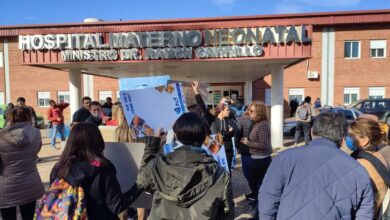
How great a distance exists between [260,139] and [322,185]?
2645mm

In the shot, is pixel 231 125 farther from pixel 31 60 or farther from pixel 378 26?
pixel 378 26

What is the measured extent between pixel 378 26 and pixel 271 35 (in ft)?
58.1

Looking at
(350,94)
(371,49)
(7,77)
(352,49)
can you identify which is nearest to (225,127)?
(350,94)

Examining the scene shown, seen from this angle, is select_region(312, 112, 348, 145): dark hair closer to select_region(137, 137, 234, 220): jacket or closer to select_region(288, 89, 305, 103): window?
select_region(137, 137, 234, 220): jacket

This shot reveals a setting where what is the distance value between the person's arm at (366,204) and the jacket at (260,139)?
2.61 m

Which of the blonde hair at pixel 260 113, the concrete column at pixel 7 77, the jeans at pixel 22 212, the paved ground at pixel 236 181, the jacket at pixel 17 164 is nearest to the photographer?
the jacket at pixel 17 164

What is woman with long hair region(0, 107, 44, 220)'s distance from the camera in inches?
125

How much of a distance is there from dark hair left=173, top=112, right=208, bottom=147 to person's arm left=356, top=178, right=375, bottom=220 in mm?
1113

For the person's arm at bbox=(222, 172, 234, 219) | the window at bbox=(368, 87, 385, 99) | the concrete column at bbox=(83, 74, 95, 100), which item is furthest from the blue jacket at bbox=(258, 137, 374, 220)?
the concrete column at bbox=(83, 74, 95, 100)

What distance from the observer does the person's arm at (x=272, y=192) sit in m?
2.19

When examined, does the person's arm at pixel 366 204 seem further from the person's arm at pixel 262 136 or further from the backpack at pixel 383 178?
the person's arm at pixel 262 136

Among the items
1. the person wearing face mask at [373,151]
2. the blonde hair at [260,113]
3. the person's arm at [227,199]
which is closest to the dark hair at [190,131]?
the person's arm at [227,199]

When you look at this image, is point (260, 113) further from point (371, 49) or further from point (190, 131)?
point (371, 49)

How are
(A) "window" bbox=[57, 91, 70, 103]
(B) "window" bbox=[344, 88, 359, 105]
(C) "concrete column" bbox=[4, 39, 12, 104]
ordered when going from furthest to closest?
(A) "window" bbox=[57, 91, 70, 103] → (C) "concrete column" bbox=[4, 39, 12, 104] → (B) "window" bbox=[344, 88, 359, 105]
